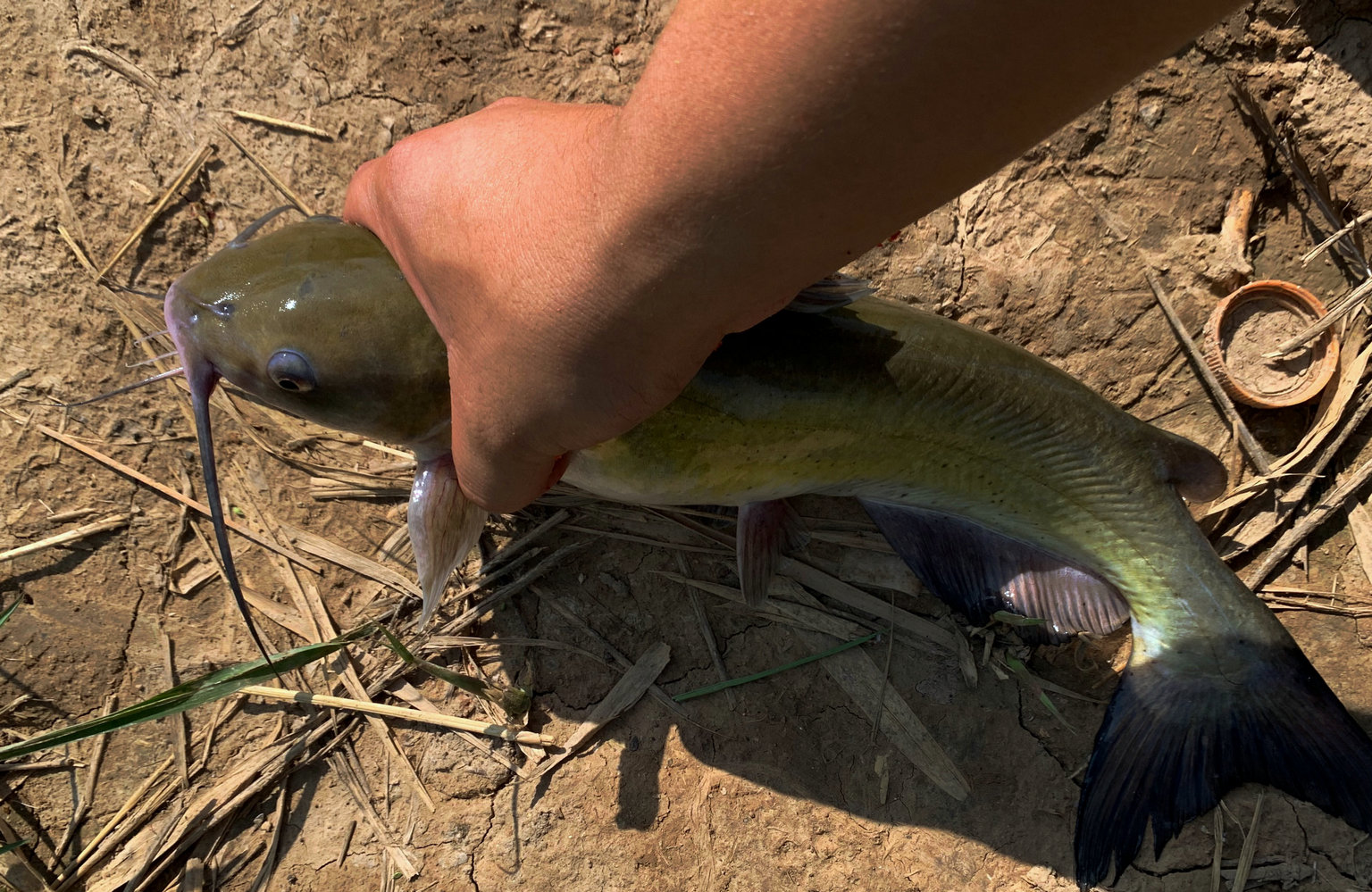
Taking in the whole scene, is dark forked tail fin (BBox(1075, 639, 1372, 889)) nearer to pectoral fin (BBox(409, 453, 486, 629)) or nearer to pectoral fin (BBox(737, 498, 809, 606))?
pectoral fin (BBox(737, 498, 809, 606))

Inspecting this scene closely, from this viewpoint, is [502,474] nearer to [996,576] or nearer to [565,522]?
[565,522]

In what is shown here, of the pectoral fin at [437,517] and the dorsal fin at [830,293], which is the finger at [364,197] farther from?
the dorsal fin at [830,293]

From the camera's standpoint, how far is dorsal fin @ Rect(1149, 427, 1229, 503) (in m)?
2.55

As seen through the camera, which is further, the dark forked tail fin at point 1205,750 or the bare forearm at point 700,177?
the dark forked tail fin at point 1205,750

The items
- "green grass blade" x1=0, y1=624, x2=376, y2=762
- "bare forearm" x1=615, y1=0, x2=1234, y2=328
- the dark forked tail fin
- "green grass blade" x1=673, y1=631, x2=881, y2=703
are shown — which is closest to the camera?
"bare forearm" x1=615, y1=0, x2=1234, y2=328

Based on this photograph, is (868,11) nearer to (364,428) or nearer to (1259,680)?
(364,428)

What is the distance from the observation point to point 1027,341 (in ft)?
9.85

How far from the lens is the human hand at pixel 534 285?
1.44 metres

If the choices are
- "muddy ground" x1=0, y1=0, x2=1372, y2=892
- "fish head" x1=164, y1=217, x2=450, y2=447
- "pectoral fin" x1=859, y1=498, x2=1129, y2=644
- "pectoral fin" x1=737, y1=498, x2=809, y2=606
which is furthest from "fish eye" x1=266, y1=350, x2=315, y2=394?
"pectoral fin" x1=859, y1=498, x2=1129, y2=644

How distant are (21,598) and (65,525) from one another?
29cm

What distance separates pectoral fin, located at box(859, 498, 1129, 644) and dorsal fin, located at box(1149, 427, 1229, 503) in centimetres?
45

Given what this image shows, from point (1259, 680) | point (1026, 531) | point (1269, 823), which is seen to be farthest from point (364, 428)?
point (1269, 823)

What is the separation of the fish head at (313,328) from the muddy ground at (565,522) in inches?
33.9

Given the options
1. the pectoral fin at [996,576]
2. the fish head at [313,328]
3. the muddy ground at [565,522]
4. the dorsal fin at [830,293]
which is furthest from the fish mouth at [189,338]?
the pectoral fin at [996,576]
